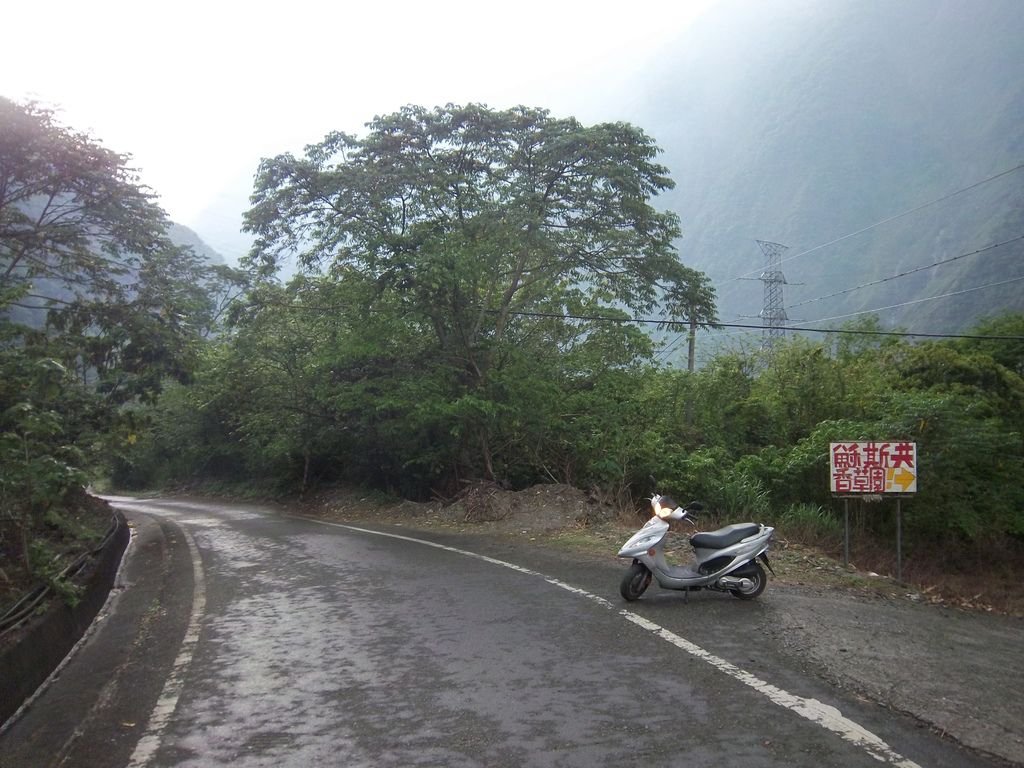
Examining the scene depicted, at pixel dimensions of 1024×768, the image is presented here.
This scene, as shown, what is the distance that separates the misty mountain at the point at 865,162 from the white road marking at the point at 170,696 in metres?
34.0

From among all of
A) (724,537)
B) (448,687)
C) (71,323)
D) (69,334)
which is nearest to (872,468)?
(724,537)

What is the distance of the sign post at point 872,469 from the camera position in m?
10.6

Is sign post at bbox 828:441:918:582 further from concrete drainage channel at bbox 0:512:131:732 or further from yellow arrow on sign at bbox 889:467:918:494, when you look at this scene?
concrete drainage channel at bbox 0:512:131:732

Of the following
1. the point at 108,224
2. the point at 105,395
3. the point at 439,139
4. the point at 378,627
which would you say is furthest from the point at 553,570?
the point at 439,139

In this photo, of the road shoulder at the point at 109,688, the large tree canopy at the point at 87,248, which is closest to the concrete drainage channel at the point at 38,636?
the road shoulder at the point at 109,688

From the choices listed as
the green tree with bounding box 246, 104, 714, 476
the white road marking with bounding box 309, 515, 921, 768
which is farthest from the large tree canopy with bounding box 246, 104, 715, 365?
the white road marking with bounding box 309, 515, 921, 768

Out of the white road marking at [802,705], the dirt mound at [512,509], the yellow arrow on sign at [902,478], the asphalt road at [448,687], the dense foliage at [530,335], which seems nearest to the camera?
the white road marking at [802,705]

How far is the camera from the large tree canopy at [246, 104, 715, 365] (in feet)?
57.9

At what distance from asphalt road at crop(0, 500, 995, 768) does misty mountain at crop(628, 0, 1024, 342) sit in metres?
32.3

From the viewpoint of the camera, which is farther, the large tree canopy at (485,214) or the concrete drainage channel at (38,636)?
the large tree canopy at (485,214)

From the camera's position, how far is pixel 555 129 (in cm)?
1791

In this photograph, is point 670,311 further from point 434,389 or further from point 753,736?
point 753,736

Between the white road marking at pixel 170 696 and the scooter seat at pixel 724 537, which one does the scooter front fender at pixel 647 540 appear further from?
the white road marking at pixel 170 696

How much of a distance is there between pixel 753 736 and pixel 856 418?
675 inches
